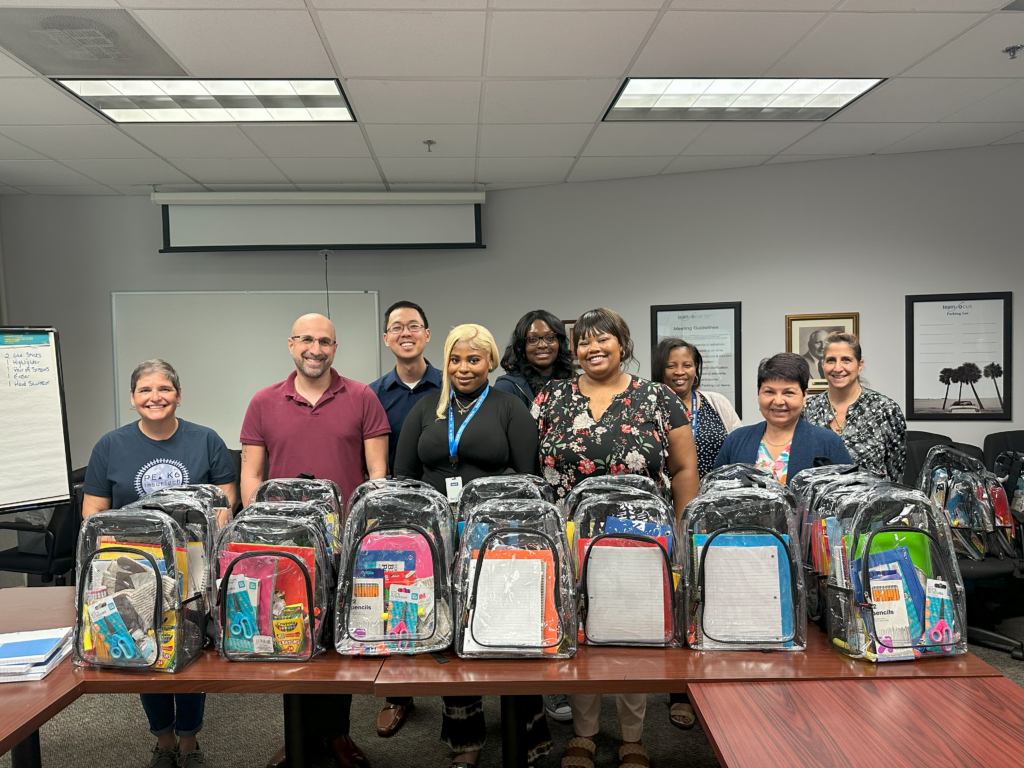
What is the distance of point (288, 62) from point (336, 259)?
261cm

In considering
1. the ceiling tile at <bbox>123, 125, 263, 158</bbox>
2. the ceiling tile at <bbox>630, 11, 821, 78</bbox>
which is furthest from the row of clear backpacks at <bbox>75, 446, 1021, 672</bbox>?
the ceiling tile at <bbox>123, 125, 263, 158</bbox>

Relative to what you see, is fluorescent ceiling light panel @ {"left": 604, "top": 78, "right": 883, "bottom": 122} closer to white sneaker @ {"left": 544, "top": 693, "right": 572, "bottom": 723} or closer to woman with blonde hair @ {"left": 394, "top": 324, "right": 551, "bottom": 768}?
woman with blonde hair @ {"left": 394, "top": 324, "right": 551, "bottom": 768}

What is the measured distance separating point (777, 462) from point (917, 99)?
281 cm

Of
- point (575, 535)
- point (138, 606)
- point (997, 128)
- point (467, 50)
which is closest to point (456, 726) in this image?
point (575, 535)

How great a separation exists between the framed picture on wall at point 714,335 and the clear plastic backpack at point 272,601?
4301mm

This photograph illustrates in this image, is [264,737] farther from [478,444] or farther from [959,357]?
[959,357]

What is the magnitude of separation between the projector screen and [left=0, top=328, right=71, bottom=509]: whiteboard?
346cm

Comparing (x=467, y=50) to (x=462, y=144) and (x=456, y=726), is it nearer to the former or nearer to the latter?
(x=462, y=144)

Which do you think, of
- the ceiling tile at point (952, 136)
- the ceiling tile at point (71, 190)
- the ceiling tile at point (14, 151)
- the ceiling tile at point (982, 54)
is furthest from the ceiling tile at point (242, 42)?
the ceiling tile at point (952, 136)

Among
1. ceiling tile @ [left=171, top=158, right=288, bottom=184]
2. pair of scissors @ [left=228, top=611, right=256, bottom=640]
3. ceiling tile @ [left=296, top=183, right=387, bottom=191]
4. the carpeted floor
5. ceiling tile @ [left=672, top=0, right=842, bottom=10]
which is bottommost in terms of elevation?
the carpeted floor

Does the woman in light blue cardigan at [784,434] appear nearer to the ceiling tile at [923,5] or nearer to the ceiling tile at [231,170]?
the ceiling tile at [923,5]

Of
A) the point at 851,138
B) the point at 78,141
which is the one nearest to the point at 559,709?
the point at 851,138

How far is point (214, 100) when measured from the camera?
3750 mm

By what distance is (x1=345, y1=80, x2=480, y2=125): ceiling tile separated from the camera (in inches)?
140
